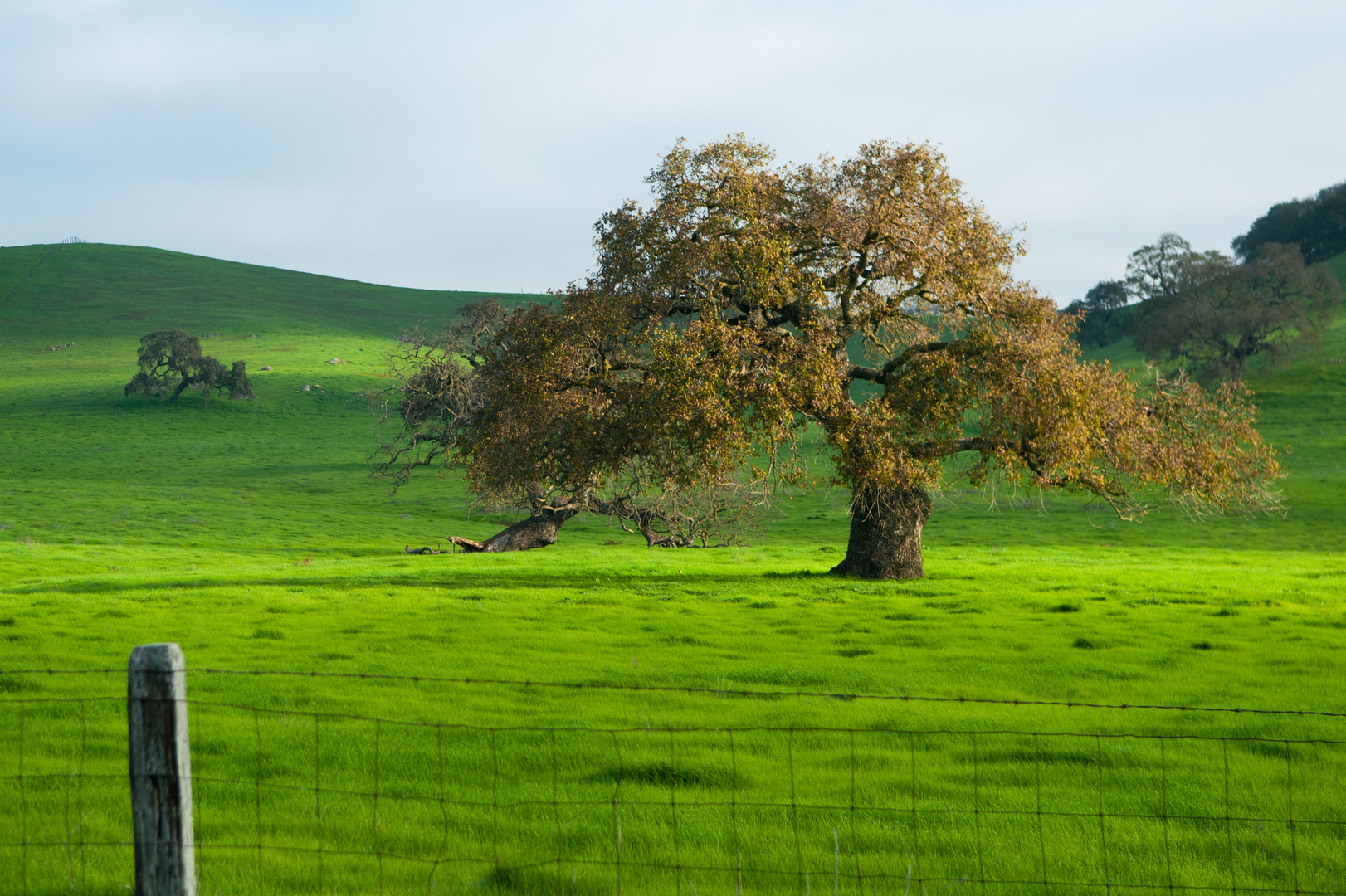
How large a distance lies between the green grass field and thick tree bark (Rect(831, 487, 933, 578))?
102cm

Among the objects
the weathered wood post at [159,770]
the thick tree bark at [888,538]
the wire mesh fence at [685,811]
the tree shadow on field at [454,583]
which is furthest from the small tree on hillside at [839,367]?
the weathered wood post at [159,770]

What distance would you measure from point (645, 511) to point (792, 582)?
1600 cm

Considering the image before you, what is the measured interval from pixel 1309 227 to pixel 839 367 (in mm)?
137798

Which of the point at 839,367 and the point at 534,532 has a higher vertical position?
the point at 839,367

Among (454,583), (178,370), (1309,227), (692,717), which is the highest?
(1309,227)

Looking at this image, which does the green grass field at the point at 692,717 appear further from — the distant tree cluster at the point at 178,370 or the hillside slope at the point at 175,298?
the hillside slope at the point at 175,298

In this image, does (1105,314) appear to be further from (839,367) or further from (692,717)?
(692,717)

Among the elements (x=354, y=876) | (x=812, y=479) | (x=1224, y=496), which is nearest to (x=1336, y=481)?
(x=1224, y=496)

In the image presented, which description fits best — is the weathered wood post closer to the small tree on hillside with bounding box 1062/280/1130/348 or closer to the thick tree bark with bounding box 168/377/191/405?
the thick tree bark with bounding box 168/377/191/405

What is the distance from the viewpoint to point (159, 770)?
4.87m

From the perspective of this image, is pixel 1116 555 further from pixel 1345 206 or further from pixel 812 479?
pixel 1345 206

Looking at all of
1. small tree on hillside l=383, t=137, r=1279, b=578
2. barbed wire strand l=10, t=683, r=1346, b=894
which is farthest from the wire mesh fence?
small tree on hillside l=383, t=137, r=1279, b=578

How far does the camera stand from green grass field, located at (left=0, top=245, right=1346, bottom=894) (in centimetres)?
677

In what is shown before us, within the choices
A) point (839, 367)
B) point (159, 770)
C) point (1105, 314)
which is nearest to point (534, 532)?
point (839, 367)
